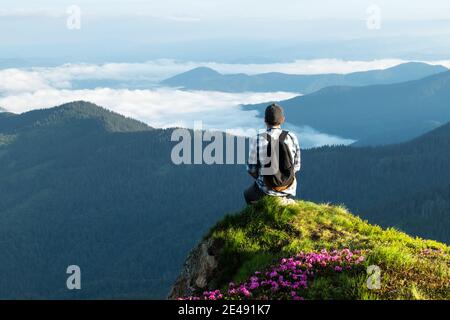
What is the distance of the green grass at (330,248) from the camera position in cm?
1430

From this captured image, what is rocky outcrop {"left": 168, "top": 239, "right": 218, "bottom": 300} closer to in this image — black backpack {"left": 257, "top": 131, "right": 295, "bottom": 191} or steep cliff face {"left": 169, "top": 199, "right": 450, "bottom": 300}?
A: steep cliff face {"left": 169, "top": 199, "right": 450, "bottom": 300}

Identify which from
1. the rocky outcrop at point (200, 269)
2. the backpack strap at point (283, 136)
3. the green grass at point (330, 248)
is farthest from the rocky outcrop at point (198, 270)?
the backpack strap at point (283, 136)

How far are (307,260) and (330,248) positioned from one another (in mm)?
2027

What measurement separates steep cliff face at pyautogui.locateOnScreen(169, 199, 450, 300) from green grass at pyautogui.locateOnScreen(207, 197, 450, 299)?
0.08 ft

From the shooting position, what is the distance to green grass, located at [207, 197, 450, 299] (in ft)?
46.9

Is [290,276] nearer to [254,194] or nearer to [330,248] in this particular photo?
[330,248]

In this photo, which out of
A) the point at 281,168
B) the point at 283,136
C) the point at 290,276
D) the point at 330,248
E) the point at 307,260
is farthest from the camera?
the point at 281,168

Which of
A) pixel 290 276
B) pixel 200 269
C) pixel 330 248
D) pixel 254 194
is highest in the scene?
pixel 254 194

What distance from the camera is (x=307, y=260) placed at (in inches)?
645

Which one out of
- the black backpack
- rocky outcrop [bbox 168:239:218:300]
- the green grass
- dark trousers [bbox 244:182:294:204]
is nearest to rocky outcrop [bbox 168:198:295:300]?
rocky outcrop [bbox 168:239:218:300]

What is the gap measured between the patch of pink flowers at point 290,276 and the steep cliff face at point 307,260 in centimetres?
2

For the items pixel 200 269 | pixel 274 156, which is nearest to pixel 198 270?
pixel 200 269
